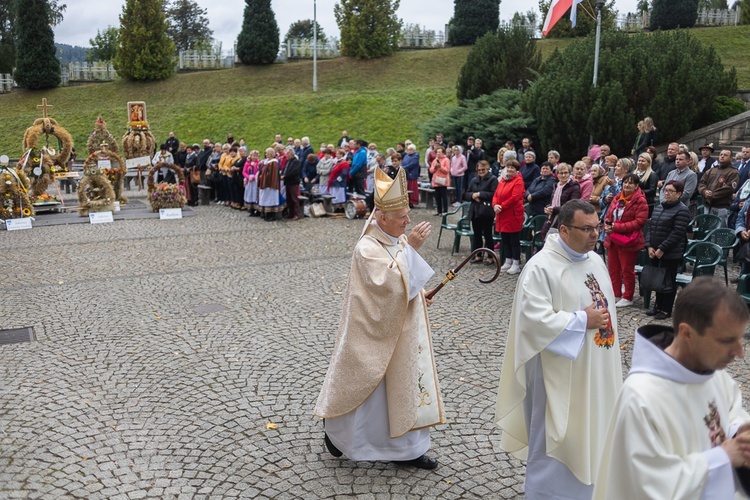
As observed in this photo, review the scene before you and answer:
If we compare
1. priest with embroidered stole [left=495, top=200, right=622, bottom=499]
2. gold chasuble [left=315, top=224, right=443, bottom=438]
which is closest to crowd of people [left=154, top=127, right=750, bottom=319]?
priest with embroidered stole [left=495, top=200, right=622, bottom=499]

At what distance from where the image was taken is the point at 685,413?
255 centimetres

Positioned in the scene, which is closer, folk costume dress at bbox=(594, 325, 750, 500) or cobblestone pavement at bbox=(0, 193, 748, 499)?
folk costume dress at bbox=(594, 325, 750, 500)

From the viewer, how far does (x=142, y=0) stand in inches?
1597

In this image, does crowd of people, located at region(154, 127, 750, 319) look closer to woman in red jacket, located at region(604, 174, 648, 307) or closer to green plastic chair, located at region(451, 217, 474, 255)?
woman in red jacket, located at region(604, 174, 648, 307)

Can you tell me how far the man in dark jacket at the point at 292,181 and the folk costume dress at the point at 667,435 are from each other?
15536 mm

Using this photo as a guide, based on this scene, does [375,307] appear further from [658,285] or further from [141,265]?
[141,265]

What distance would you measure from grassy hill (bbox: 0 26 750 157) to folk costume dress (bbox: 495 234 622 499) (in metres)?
27.5

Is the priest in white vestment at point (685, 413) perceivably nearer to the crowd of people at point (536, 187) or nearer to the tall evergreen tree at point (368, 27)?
the crowd of people at point (536, 187)

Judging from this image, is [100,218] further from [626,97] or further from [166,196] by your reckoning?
[626,97]

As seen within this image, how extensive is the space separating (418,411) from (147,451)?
82.9 inches

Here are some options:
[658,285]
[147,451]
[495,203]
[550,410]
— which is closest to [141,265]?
[495,203]

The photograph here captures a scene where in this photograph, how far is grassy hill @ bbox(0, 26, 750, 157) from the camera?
3459 centimetres

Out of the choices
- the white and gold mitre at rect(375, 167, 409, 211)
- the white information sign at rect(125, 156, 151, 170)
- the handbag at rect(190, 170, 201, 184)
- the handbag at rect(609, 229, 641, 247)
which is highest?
the white and gold mitre at rect(375, 167, 409, 211)

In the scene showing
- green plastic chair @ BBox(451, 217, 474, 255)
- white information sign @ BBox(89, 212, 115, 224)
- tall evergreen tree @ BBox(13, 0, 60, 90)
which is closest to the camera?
green plastic chair @ BBox(451, 217, 474, 255)
